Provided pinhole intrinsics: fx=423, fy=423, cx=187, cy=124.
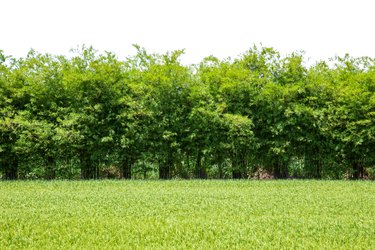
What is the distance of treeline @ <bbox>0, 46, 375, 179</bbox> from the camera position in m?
34.9

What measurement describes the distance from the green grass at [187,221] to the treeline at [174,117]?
523 inches

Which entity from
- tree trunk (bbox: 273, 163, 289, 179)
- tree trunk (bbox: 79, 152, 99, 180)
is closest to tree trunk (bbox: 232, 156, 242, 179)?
tree trunk (bbox: 273, 163, 289, 179)

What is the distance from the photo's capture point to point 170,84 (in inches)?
1411

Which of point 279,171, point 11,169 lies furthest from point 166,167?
point 11,169

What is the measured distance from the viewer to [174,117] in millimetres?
36000

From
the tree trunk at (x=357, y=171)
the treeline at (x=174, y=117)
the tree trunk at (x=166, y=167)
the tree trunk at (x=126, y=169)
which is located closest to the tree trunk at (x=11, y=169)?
the treeline at (x=174, y=117)

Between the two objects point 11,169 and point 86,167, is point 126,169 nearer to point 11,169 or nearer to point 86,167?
point 86,167

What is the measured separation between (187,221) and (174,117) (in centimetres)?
2284

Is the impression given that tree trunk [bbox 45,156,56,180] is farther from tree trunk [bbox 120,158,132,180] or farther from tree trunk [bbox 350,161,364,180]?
tree trunk [bbox 350,161,364,180]

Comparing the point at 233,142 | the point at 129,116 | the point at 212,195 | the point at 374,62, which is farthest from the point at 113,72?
the point at 374,62

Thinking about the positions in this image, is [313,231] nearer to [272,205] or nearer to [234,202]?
[272,205]

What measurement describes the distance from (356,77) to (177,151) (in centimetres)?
1665

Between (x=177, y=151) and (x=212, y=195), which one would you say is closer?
(x=212, y=195)

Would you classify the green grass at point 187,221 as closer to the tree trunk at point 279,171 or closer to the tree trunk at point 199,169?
the tree trunk at point 199,169
